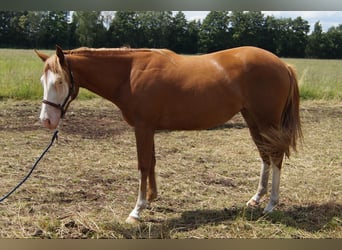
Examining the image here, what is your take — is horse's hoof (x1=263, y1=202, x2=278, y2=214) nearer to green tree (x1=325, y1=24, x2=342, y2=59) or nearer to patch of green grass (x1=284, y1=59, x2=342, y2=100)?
green tree (x1=325, y1=24, x2=342, y2=59)

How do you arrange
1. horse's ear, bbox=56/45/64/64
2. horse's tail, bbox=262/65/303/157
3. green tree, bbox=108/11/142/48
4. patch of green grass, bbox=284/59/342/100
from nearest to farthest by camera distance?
horse's ear, bbox=56/45/64/64
horse's tail, bbox=262/65/303/157
green tree, bbox=108/11/142/48
patch of green grass, bbox=284/59/342/100

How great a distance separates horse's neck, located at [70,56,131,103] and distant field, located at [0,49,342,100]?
242 centimetres

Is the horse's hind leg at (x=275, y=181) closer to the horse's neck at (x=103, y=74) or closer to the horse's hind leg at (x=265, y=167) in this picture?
the horse's hind leg at (x=265, y=167)

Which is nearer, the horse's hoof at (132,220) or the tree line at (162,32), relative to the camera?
the horse's hoof at (132,220)

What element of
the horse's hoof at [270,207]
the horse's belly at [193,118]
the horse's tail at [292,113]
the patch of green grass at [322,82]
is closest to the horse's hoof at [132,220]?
the horse's belly at [193,118]

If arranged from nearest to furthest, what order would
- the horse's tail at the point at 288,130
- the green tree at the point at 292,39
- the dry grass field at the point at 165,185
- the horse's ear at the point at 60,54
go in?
the horse's ear at the point at 60,54 → the dry grass field at the point at 165,185 → the horse's tail at the point at 288,130 → the green tree at the point at 292,39

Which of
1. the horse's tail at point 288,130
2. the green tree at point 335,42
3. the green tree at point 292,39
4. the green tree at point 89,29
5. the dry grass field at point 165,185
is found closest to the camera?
the dry grass field at point 165,185

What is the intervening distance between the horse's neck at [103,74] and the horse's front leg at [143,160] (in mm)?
392

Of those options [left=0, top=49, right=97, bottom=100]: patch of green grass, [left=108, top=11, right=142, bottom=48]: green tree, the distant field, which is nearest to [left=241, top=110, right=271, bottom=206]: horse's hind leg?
[left=108, top=11, right=142, bottom=48]: green tree

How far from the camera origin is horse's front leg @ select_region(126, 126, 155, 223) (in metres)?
2.93

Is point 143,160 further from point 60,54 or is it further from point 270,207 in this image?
point 270,207

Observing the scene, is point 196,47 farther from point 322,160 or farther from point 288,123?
point 322,160

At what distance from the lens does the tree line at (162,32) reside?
4105 millimetres

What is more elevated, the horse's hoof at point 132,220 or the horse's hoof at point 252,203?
the horse's hoof at point 132,220
